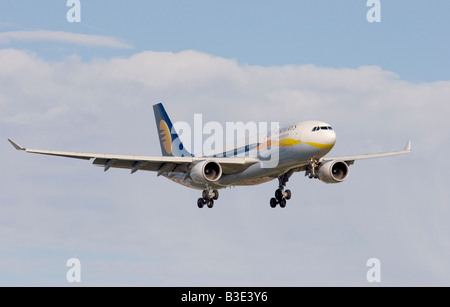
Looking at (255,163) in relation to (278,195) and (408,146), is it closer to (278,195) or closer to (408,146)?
(278,195)

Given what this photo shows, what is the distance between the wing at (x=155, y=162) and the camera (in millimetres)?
54656

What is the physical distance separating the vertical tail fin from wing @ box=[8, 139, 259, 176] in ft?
27.9

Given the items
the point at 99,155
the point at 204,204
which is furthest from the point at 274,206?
the point at 99,155

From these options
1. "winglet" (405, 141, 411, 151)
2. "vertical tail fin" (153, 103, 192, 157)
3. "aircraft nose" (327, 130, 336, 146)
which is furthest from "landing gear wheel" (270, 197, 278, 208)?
"winglet" (405, 141, 411, 151)

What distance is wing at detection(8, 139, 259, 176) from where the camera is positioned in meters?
54.7

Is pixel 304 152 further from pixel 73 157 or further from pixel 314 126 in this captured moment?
pixel 73 157

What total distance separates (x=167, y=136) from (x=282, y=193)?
14.9 meters

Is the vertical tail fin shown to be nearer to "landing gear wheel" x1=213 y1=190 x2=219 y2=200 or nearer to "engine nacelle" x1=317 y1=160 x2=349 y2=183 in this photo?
"landing gear wheel" x1=213 y1=190 x2=219 y2=200

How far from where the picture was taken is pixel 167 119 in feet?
238

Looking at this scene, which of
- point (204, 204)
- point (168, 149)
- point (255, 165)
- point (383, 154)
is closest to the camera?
point (255, 165)

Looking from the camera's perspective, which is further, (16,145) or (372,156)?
(372,156)

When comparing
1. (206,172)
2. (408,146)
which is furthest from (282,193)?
(408,146)

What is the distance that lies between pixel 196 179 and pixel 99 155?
6632 mm

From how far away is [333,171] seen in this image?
57.8m
